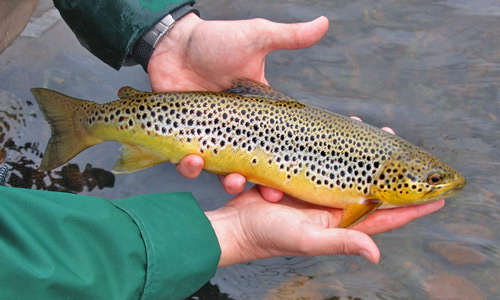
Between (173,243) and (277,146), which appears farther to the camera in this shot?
(277,146)

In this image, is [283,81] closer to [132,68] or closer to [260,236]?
[132,68]

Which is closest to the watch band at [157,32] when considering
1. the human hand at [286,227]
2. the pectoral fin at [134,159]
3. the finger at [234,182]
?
the pectoral fin at [134,159]

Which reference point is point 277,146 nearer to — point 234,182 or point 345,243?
point 234,182

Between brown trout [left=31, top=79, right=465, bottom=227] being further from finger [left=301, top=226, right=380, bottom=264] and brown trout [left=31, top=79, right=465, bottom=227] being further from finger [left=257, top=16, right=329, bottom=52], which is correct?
finger [left=301, top=226, right=380, bottom=264]

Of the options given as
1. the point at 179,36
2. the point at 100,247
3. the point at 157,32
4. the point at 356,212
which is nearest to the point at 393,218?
the point at 356,212

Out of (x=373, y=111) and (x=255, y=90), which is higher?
(x=255, y=90)

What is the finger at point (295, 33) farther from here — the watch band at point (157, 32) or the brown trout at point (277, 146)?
the watch band at point (157, 32)

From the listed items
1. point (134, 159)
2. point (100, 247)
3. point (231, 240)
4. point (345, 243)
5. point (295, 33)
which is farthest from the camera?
point (134, 159)

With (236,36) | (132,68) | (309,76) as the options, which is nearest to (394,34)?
(309,76)
